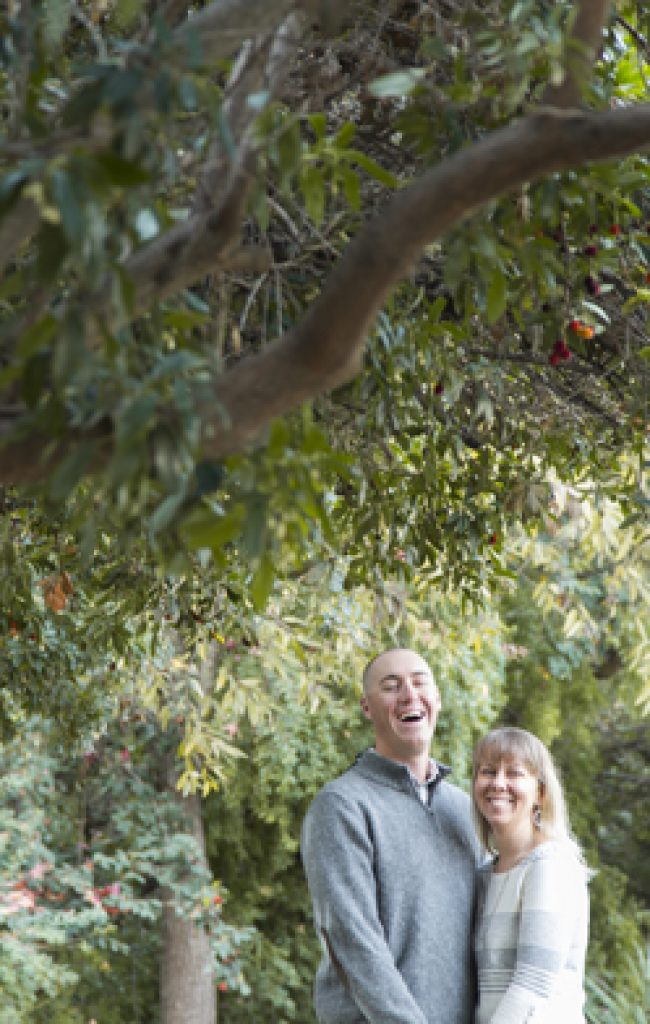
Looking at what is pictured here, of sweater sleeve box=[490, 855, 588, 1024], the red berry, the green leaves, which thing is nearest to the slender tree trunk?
sweater sleeve box=[490, 855, 588, 1024]

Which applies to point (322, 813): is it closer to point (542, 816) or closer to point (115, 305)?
point (542, 816)

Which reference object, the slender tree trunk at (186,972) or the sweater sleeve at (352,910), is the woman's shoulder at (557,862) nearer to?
the sweater sleeve at (352,910)

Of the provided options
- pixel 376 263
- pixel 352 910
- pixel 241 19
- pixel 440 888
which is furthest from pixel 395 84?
pixel 440 888

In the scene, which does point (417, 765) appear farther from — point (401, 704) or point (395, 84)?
point (395, 84)

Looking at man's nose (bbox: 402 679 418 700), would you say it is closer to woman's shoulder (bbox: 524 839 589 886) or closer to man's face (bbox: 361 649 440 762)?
man's face (bbox: 361 649 440 762)

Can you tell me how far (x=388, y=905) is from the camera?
267 centimetres

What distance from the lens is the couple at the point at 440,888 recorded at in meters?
2.56

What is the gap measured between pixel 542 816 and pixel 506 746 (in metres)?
0.16

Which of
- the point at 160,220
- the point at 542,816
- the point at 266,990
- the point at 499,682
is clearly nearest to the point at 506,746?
the point at 542,816

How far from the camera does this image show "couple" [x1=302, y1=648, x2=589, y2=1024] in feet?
8.41

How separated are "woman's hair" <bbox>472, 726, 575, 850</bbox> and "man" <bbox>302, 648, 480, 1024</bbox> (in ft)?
0.30

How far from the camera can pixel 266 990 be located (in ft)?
28.3

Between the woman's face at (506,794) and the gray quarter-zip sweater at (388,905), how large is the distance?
14 centimetres

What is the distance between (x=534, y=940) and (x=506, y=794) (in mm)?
308
